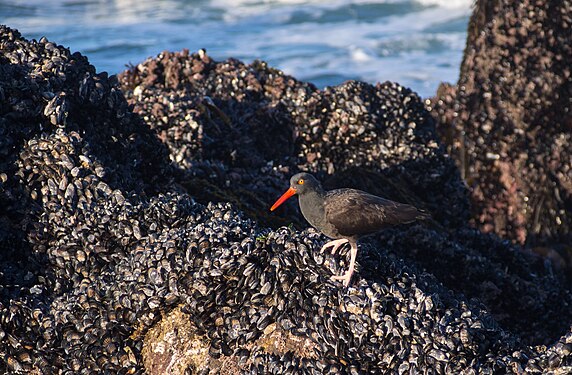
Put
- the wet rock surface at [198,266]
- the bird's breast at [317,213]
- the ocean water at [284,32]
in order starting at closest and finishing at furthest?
the wet rock surface at [198,266], the bird's breast at [317,213], the ocean water at [284,32]

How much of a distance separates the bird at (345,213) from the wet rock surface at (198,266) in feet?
0.35

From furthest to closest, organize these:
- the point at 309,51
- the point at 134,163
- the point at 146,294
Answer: the point at 309,51
the point at 134,163
the point at 146,294

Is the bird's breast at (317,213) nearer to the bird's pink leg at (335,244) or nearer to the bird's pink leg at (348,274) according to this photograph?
the bird's pink leg at (335,244)

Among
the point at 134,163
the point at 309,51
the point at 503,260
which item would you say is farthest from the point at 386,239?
the point at 309,51

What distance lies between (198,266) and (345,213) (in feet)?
3.07

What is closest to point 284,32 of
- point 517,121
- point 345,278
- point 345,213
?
point 517,121

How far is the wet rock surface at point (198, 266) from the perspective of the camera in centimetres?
394

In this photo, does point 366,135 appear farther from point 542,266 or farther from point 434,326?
point 434,326

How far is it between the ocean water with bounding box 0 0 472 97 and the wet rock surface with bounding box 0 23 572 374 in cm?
1171

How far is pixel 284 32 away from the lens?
76.5 feet

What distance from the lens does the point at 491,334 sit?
13.2 feet

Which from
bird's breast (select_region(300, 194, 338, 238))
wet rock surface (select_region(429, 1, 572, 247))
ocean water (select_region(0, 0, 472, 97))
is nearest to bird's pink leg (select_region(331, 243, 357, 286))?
bird's breast (select_region(300, 194, 338, 238))

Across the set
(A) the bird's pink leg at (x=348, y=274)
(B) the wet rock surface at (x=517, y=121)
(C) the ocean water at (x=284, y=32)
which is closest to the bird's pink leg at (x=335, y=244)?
(A) the bird's pink leg at (x=348, y=274)

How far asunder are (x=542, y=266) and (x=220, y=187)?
3.36 metres
